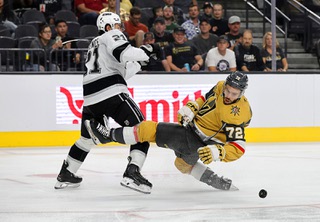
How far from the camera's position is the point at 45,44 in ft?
37.4

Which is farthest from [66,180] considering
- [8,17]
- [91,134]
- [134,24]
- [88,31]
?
[8,17]

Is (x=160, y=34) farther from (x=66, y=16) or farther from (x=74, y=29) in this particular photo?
(x=66, y=16)

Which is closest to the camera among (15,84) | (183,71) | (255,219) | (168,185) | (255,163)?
(255,219)

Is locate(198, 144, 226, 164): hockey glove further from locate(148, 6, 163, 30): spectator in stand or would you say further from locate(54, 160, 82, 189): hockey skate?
locate(148, 6, 163, 30): spectator in stand

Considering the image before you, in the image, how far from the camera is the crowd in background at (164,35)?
37.4 feet

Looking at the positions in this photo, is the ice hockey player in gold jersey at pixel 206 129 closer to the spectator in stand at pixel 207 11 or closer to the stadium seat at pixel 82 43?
the stadium seat at pixel 82 43

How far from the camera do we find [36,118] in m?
10.8

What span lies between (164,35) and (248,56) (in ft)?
4.06

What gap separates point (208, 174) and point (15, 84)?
4.66 metres

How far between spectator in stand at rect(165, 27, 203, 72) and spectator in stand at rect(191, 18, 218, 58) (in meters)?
0.32

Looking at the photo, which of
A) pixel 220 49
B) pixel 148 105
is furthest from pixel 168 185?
pixel 220 49

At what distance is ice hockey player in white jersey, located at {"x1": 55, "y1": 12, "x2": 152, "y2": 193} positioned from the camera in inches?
257

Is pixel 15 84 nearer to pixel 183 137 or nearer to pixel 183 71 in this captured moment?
pixel 183 71

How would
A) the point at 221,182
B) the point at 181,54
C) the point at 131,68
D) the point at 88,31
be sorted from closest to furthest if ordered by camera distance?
the point at 221,182, the point at 131,68, the point at 181,54, the point at 88,31
